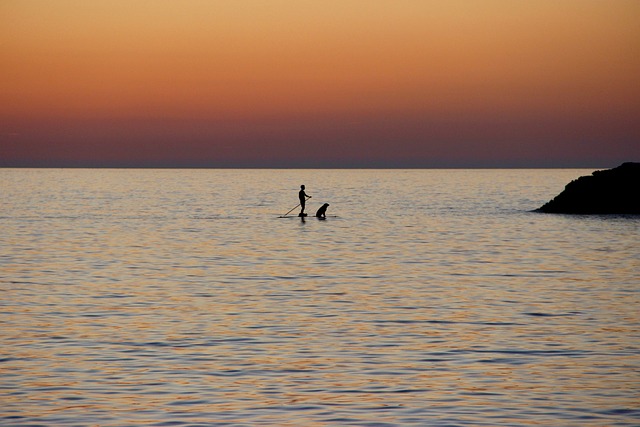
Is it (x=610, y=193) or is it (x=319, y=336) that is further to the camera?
(x=610, y=193)

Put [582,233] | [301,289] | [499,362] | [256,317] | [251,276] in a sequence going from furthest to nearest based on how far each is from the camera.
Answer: [582,233]
[251,276]
[301,289]
[256,317]
[499,362]

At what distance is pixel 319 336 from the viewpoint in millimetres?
19531

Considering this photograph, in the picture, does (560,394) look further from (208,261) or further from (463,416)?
(208,261)

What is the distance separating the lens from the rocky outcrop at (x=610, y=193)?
2904 inches

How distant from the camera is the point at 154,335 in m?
19.5

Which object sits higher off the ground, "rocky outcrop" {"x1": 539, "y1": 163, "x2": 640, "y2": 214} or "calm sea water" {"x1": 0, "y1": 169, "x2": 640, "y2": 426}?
"rocky outcrop" {"x1": 539, "y1": 163, "x2": 640, "y2": 214}

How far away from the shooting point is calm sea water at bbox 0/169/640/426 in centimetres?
1367

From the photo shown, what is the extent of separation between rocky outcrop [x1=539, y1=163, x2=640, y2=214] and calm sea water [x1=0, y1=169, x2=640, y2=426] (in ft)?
107

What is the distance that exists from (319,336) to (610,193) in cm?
6021

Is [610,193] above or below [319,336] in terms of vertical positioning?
above

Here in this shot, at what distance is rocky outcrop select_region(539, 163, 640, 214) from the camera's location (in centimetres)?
7375

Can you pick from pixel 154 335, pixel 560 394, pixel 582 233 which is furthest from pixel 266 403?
pixel 582 233

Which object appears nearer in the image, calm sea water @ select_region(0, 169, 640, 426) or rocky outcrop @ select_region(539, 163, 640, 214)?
calm sea water @ select_region(0, 169, 640, 426)

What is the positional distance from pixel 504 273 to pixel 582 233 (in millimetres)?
22947
